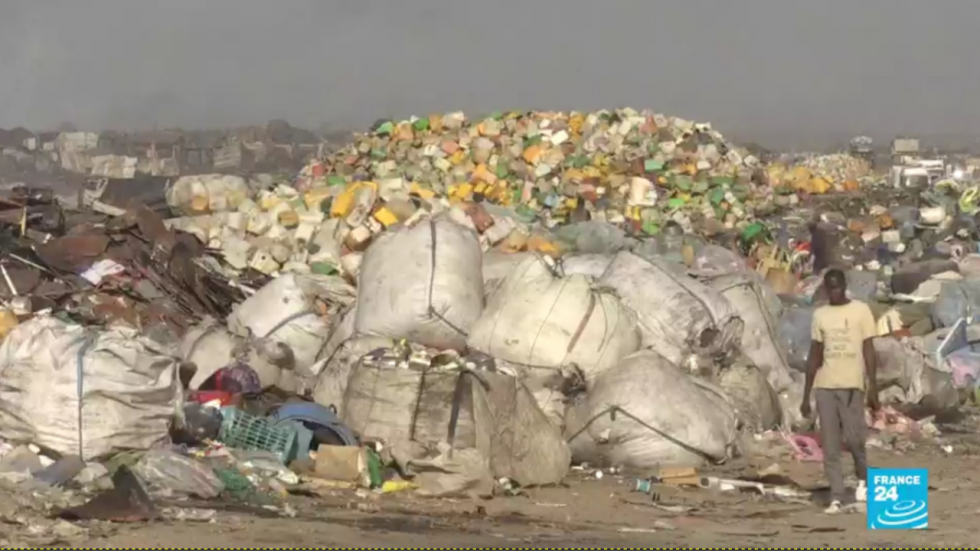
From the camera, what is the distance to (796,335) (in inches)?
331

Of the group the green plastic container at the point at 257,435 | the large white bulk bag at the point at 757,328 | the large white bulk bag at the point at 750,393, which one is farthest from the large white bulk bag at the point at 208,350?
the large white bulk bag at the point at 757,328

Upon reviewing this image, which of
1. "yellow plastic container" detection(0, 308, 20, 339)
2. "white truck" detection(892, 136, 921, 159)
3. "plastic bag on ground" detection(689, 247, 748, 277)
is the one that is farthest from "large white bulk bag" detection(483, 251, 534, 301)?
"white truck" detection(892, 136, 921, 159)

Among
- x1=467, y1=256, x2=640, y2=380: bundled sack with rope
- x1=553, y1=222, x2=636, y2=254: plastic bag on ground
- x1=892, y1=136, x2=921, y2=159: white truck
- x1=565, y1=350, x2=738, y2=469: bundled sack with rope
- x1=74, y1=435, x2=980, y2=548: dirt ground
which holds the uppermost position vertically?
x1=892, y1=136, x2=921, y2=159: white truck

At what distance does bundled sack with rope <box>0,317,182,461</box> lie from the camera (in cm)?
512

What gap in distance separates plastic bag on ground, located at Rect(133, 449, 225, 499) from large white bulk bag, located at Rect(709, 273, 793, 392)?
11.7 ft

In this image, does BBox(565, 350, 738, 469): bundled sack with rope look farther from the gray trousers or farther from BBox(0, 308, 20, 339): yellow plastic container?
BBox(0, 308, 20, 339): yellow plastic container

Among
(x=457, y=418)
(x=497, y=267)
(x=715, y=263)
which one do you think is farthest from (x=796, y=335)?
(x=457, y=418)

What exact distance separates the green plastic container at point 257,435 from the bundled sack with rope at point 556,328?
1278 millimetres

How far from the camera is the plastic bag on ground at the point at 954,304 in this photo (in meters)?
9.40

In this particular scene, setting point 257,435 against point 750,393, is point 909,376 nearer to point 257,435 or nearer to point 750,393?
point 750,393

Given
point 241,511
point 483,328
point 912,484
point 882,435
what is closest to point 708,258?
point 882,435

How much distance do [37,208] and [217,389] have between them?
3.16 metres

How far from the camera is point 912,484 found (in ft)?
18.5

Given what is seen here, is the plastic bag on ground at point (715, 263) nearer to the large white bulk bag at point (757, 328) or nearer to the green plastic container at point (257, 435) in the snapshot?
the large white bulk bag at point (757, 328)
